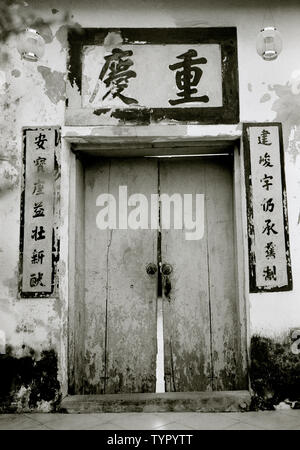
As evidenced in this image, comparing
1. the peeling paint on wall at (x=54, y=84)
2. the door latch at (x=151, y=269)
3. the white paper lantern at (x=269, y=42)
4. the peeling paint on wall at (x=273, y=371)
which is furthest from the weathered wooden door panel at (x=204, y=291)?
the peeling paint on wall at (x=54, y=84)

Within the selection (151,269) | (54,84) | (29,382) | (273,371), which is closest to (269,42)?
(54,84)

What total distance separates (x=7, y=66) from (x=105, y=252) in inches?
85.0

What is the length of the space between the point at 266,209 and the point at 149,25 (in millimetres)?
2214

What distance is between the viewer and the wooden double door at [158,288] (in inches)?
166

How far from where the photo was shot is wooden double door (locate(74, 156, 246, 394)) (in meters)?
4.21

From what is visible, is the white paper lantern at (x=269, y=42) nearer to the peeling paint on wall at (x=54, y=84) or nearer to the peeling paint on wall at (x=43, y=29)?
the peeling paint on wall at (x=54, y=84)

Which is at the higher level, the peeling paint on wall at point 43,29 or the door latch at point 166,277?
the peeling paint on wall at point 43,29

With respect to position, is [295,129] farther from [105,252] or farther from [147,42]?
[105,252]

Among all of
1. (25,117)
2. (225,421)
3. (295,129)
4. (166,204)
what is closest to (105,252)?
(166,204)

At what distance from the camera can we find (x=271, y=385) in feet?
12.4

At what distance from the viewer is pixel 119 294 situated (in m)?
4.31

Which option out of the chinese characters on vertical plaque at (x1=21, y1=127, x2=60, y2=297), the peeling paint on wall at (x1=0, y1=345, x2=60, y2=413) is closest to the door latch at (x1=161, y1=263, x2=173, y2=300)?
the chinese characters on vertical plaque at (x1=21, y1=127, x2=60, y2=297)

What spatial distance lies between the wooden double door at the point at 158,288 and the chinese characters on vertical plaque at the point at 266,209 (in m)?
0.44

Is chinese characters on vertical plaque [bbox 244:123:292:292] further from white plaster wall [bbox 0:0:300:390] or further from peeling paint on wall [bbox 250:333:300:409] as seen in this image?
peeling paint on wall [bbox 250:333:300:409]
